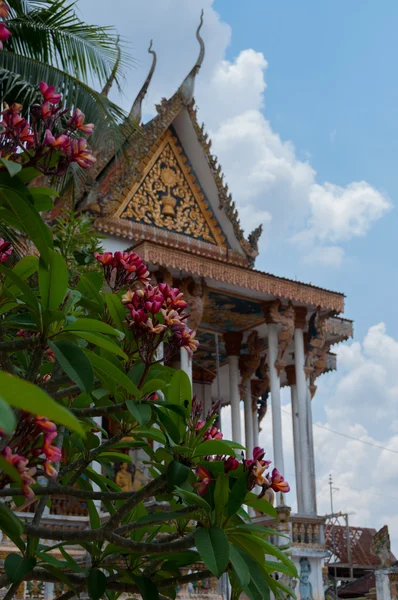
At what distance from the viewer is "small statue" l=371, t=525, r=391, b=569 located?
10.8m

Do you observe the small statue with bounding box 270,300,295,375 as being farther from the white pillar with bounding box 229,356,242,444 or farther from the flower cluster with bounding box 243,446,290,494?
the flower cluster with bounding box 243,446,290,494

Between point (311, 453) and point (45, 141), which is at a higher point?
point (311, 453)

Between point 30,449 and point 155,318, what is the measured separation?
2.25 ft

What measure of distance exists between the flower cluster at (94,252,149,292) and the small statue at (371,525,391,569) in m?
9.01

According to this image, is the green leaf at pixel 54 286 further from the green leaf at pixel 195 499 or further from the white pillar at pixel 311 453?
the white pillar at pixel 311 453

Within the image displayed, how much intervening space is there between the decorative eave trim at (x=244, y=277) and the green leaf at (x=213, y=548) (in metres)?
7.49

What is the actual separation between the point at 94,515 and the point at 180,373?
2.63ft

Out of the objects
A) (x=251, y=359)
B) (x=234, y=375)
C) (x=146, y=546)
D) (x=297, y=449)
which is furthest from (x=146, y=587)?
(x=251, y=359)

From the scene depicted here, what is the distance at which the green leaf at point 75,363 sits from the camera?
210 centimetres

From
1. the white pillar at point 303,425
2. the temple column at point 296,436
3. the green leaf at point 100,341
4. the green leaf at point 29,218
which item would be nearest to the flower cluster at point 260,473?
the green leaf at point 100,341

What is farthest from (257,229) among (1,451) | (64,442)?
(1,451)

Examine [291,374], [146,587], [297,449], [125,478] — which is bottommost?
[146,587]

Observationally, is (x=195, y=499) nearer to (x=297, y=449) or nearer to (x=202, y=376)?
(x=297, y=449)

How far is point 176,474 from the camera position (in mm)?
2391
